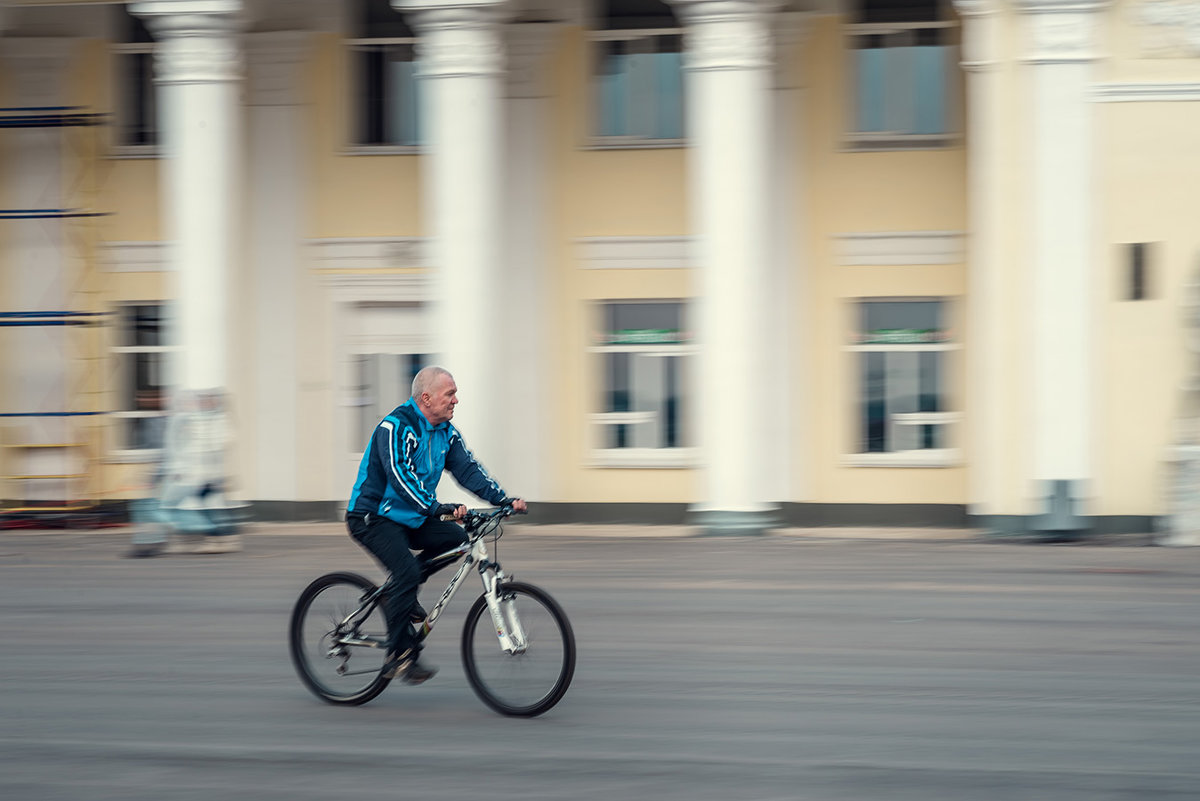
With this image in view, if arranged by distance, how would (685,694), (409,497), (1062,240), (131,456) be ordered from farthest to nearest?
1. (131,456)
2. (1062,240)
3. (685,694)
4. (409,497)

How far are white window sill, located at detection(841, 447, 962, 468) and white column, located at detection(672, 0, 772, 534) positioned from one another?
2397 millimetres

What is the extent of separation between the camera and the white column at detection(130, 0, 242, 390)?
18.4m

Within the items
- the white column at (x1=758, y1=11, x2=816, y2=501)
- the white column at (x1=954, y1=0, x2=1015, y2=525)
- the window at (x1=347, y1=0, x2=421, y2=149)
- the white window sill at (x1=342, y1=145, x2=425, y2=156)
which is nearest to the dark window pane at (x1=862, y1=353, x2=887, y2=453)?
the white column at (x1=758, y1=11, x2=816, y2=501)

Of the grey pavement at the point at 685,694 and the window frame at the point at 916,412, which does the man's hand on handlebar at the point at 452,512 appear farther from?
the window frame at the point at 916,412

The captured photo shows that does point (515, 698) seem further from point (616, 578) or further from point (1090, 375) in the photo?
point (1090, 375)

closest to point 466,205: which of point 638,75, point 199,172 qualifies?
point 199,172

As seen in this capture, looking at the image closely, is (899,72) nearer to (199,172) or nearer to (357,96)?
(357,96)

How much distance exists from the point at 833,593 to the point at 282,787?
23.1ft

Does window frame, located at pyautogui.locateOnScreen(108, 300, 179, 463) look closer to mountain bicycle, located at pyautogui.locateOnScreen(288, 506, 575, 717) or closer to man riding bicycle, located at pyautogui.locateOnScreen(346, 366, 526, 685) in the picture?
mountain bicycle, located at pyautogui.locateOnScreen(288, 506, 575, 717)

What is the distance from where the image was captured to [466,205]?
59.5 ft

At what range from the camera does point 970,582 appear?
44.3 ft

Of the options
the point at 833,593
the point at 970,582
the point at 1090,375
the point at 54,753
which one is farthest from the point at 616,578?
the point at 54,753

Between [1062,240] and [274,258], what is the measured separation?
960 cm

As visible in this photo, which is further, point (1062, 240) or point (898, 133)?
point (898, 133)
